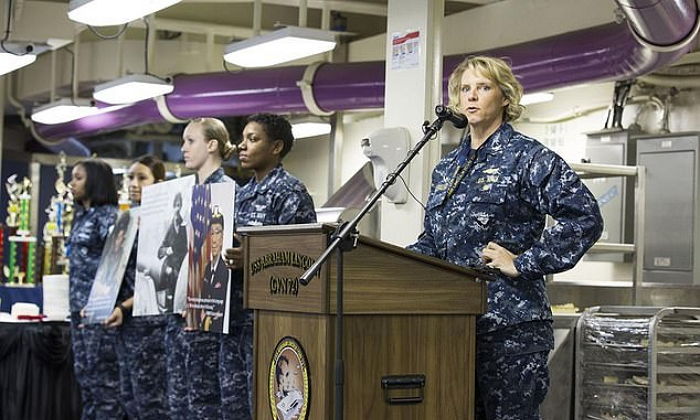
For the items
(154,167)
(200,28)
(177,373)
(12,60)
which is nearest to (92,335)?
(154,167)

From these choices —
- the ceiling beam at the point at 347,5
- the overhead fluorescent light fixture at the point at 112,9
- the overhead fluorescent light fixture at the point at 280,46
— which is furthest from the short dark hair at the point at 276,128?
the ceiling beam at the point at 347,5

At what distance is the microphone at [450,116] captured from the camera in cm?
303

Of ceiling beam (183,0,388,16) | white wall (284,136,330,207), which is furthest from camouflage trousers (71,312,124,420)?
white wall (284,136,330,207)

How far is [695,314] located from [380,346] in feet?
8.32

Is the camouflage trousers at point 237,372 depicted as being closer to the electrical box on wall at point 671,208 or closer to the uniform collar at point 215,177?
the uniform collar at point 215,177

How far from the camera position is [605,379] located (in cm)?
514

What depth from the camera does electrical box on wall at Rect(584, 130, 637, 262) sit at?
7934 millimetres

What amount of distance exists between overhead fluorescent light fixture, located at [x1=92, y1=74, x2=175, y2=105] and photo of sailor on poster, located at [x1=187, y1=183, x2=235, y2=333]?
337 cm

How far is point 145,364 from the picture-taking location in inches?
229

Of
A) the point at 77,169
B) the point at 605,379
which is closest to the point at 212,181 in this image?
the point at 77,169

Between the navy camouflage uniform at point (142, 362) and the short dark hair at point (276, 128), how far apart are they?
1605mm

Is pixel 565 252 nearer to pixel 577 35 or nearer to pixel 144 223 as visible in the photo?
pixel 144 223

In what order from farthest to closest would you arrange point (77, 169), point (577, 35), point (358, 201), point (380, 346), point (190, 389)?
point (358, 201) → point (577, 35) → point (77, 169) → point (190, 389) → point (380, 346)

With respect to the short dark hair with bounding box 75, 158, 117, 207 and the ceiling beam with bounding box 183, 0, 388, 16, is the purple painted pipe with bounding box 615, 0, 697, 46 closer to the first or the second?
the short dark hair with bounding box 75, 158, 117, 207
